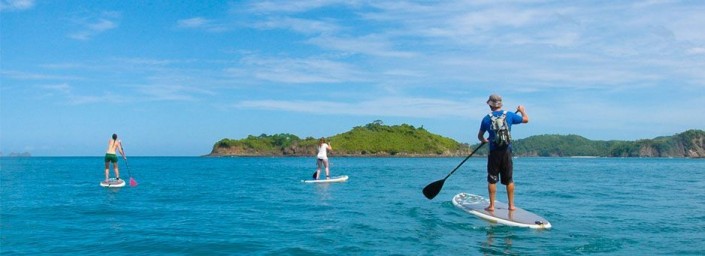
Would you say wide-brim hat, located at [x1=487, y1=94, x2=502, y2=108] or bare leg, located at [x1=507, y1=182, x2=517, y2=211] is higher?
wide-brim hat, located at [x1=487, y1=94, x2=502, y2=108]

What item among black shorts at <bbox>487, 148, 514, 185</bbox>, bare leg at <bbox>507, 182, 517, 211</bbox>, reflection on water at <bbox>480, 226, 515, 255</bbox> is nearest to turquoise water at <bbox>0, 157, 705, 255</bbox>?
reflection on water at <bbox>480, 226, 515, 255</bbox>

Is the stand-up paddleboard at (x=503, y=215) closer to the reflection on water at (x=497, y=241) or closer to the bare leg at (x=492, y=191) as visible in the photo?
the bare leg at (x=492, y=191)

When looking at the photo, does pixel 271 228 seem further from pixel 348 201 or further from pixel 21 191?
pixel 21 191

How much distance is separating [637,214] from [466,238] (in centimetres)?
582

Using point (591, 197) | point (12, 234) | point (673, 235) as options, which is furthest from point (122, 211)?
point (591, 197)

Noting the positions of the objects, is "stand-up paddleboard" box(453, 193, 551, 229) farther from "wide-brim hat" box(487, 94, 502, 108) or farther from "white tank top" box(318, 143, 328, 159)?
"white tank top" box(318, 143, 328, 159)

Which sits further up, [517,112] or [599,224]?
[517,112]

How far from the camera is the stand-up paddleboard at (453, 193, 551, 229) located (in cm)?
1120

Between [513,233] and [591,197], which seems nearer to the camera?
[513,233]

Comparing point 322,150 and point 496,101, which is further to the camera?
point 322,150

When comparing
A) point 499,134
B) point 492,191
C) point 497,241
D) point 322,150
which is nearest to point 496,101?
point 499,134

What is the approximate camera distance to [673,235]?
10516mm

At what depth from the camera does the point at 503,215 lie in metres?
12.2

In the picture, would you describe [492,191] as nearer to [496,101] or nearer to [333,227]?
[496,101]
